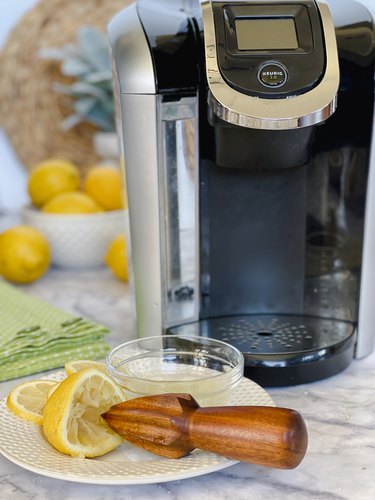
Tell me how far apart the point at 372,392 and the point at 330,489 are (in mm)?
175

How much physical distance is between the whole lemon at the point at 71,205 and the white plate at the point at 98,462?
49 cm

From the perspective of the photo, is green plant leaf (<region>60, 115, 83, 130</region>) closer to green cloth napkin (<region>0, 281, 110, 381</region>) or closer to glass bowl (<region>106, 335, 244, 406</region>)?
green cloth napkin (<region>0, 281, 110, 381</region>)

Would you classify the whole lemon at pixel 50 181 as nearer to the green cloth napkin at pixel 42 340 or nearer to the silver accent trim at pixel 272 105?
the green cloth napkin at pixel 42 340

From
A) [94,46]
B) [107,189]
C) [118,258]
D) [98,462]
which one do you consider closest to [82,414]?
[98,462]

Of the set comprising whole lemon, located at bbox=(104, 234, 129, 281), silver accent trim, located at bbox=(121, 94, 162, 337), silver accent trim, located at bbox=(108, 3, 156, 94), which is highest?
silver accent trim, located at bbox=(108, 3, 156, 94)

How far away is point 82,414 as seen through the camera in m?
0.58

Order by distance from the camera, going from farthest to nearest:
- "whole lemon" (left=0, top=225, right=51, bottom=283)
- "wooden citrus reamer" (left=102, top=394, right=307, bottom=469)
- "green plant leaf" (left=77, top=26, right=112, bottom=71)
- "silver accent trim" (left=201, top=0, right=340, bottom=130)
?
"green plant leaf" (left=77, top=26, right=112, bottom=71) < "whole lemon" (left=0, top=225, right=51, bottom=283) < "silver accent trim" (left=201, top=0, right=340, bottom=130) < "wooden citrus reamer" (left=102, top=394, right=307, bottom=469)

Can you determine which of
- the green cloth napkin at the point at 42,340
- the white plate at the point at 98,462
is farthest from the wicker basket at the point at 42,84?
the white plate at the point at 98,462

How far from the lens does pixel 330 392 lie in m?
0.71

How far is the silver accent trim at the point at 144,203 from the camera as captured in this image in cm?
69

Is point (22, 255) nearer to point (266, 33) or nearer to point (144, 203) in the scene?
point (144, 203)

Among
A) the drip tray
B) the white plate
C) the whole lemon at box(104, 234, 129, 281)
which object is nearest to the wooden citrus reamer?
the white plate

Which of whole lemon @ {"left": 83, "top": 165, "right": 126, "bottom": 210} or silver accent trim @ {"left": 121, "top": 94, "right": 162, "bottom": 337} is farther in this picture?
whole lemon @ {"left": 83, "top": 165, "right": 126, "bottom": 210}

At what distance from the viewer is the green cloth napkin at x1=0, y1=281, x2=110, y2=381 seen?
29.4 inches
